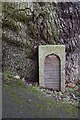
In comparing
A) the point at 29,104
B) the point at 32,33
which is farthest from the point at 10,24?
the point at 29,104

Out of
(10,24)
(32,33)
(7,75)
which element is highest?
(10,24)

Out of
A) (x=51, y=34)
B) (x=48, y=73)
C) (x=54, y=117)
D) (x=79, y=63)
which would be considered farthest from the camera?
(x=79, y=63)

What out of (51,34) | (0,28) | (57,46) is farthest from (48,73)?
(0,28)

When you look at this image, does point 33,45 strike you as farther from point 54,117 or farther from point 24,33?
point 54,117

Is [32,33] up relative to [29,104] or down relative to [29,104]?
up

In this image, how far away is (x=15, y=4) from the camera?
459cm

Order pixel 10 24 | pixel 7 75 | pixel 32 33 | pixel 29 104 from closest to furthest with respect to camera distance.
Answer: pixel 29 104 → pixel 7 75 → pixel 10 24 → pixel 32 33

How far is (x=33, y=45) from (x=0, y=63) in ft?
2.32

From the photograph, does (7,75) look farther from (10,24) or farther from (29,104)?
(10,24)

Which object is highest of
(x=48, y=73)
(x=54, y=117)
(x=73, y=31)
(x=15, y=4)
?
(x=15, y=4)

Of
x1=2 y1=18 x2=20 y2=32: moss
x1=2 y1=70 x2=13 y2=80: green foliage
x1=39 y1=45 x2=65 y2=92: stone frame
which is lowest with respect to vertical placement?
x1=2 y1=70 x2=13 y2=80: green foliage

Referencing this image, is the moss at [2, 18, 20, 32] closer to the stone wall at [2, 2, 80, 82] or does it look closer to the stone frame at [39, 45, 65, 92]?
the stone wall at [2, 2, 80, 82]

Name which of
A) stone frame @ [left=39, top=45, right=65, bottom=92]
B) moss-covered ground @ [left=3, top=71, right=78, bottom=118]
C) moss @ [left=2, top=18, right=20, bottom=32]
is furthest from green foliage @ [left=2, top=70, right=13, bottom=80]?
moss @ [left=2, top=18, right=20, bottom=32]

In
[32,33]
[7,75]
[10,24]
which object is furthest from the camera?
[32,33]
